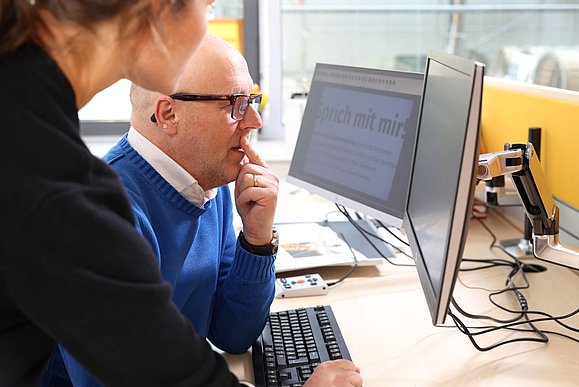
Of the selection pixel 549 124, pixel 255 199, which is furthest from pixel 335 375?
pixel 549 124

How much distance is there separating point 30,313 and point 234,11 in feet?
7.73

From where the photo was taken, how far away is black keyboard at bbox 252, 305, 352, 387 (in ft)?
3.73

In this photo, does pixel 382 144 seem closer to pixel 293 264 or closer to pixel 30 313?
pixel 293 264

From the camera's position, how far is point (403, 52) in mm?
2988

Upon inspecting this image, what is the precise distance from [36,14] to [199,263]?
2.33ft

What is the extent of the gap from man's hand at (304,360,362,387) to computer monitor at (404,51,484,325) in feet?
0.56

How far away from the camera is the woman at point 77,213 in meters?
0.64

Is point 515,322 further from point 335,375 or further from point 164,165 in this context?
point 164,165

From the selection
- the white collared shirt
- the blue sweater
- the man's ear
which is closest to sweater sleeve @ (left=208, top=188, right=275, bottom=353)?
the blue sweater

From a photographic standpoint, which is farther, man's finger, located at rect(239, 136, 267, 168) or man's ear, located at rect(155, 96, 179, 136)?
man's finger, located at rect(239, 136, 267, 168)

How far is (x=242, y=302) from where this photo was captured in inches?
51.4

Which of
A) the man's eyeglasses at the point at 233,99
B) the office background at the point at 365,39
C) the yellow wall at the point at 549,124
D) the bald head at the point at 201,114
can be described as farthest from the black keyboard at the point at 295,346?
the office background at the point at 365,39

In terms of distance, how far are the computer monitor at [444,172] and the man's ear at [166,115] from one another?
1.58 feet

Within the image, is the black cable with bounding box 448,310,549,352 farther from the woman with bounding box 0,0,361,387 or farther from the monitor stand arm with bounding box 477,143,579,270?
the woman with bounding box 0,0,361,387
